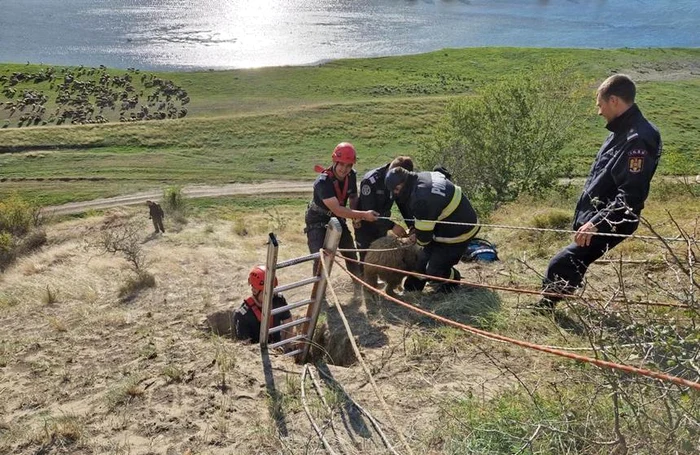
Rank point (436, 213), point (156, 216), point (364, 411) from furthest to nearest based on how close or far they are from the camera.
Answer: point (156, 216), point (436, 213), point (364, 411)

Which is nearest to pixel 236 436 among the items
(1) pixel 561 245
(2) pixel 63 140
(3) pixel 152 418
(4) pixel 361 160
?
(3) pixel 152 418

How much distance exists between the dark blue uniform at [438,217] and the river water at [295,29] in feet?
197

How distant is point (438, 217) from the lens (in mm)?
6918

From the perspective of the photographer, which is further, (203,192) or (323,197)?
(203,192)

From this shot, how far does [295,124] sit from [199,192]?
A: 534 inches

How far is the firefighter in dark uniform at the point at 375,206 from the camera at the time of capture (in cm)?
790

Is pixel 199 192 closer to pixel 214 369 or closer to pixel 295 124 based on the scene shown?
pixel 295 124

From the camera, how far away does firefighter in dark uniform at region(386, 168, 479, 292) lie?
6785 millimetres

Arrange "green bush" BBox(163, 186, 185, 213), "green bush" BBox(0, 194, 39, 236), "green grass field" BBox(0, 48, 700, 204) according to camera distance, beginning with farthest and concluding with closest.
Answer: "green grass field" BBox(0, 48, 700, 204) → "green bush" BBox(163, 186, 185, 213) → "green bush" BBox(0, 194, 39, 236)

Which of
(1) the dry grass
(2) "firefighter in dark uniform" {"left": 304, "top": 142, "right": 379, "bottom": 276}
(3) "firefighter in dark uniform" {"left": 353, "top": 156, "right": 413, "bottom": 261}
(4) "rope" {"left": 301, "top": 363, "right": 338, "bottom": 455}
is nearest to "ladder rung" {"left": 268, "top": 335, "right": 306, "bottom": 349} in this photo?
(1) the dry grass

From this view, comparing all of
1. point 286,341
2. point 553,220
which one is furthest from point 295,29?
point 286,341

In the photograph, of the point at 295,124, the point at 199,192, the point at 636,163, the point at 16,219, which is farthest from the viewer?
the point at 295,124

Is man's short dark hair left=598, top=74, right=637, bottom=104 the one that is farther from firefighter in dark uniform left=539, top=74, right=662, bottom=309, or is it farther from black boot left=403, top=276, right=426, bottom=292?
black boot left=403, top=276, right=426, bottom=292

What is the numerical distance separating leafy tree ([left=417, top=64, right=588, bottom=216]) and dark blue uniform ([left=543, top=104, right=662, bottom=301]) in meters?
15.1
